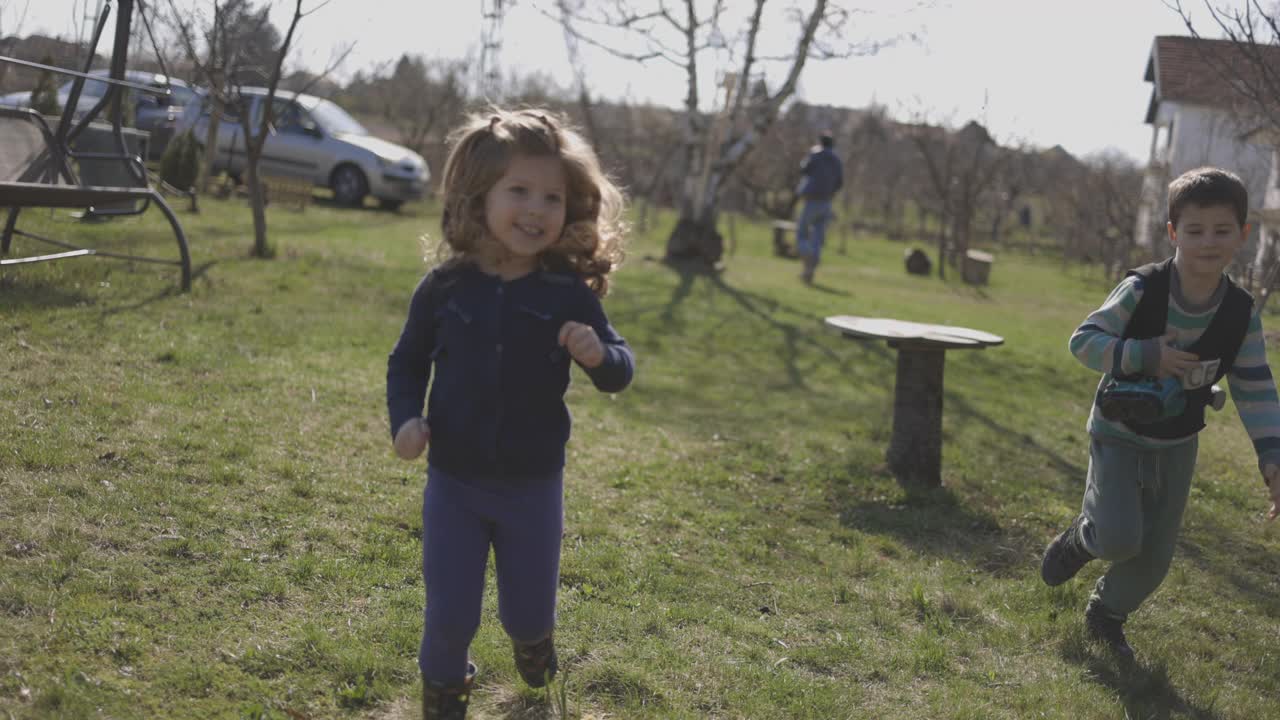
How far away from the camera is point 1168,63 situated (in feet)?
117

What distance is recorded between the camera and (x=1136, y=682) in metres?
3.62

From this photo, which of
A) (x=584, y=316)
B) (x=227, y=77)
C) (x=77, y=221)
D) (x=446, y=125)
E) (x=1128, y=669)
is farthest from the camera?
(x=446, y=125)

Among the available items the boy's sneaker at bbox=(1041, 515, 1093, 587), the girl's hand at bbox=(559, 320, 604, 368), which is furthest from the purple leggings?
the boy's sneaker at bbox=(1041, 515, 1093, 587)

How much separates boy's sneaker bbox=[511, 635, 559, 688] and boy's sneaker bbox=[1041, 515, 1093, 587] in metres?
1.95

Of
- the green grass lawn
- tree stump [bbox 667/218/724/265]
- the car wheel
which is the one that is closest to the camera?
the green grass lawn

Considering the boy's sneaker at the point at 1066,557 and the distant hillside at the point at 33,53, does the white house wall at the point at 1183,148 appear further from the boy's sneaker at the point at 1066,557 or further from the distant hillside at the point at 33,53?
the boy's sneaker at the point at 1066,557

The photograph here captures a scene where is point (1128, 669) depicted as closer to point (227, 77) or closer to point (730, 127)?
point (227, 77)

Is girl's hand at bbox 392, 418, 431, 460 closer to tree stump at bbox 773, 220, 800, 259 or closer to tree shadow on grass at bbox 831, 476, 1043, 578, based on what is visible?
tree shadow on grass at bbox 831, 476, 1043, 578

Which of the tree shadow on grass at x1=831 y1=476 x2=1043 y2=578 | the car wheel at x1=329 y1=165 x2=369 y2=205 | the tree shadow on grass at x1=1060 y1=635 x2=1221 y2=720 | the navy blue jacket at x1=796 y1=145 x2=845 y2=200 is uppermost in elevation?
the navy blue jacket at x1=796 y1=145 x2=845 y2=200

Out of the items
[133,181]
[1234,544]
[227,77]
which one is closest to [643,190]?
[227,77]

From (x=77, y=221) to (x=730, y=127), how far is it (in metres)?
8.51

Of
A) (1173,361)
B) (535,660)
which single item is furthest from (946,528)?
(535,660)

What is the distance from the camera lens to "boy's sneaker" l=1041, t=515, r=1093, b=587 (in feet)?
12.7

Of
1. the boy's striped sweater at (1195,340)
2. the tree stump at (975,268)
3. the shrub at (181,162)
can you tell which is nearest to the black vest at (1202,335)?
the boy's striped sweater at (1195,340)
